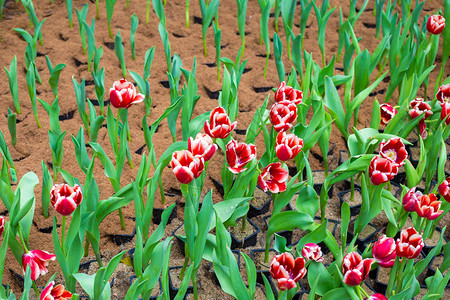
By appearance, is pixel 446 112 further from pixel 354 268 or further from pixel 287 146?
pixel 354 268

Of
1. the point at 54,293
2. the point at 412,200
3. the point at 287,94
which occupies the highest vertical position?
the point at 287,94

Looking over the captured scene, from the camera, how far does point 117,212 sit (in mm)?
2025

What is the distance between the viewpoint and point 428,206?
1.52 meters

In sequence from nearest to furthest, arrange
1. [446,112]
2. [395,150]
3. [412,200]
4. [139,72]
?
[412,200]
[395,150]
[446,112]
[139,72]

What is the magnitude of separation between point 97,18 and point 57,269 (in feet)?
5.74

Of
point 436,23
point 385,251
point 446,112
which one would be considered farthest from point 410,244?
point 436,23

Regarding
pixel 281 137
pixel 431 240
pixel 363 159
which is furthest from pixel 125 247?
pixel 431 240

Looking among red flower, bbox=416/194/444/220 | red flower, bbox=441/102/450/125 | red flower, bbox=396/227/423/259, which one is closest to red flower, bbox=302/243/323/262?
red flower, bbox=396/227/423/259

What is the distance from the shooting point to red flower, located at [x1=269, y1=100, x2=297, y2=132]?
5.57 ft

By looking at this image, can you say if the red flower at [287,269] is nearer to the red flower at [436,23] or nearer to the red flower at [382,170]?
the red flower at [382,170]

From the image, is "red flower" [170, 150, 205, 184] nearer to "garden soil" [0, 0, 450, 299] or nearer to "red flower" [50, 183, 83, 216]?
"red flower" [50, 183, 83, 216]

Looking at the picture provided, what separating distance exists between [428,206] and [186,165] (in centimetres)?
67

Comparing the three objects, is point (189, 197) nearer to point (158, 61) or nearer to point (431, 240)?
point (431, 240)

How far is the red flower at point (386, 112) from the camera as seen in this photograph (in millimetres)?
2098
